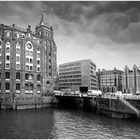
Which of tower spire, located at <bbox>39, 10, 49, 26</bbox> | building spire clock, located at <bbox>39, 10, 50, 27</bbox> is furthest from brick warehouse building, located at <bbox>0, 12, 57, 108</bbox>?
tower spire, located at <bbox>39, 10, 49, 26</bbox>

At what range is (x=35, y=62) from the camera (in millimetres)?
83375

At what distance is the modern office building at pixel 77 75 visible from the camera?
143250mm

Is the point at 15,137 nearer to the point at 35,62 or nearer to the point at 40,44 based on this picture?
the point at 35,62

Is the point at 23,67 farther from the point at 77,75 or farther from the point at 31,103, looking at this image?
the point at 77,75

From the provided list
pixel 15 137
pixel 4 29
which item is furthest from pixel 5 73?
pixel 15 137

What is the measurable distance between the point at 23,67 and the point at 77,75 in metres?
76.6

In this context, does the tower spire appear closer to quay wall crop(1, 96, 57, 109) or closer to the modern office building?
quay wall crop(1, 96, 57, 109)

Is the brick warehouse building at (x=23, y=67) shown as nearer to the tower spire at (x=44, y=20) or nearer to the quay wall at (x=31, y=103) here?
the quay wall at (x=31, y=103)

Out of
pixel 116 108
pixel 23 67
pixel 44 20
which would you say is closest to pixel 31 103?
pixel 23 67

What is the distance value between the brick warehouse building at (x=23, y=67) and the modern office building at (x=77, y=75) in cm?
5754

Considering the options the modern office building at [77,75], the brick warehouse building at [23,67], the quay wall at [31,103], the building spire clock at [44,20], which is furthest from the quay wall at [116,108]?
the modern office building at [77,75]

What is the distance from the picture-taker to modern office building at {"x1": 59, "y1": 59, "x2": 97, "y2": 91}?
143250 mm

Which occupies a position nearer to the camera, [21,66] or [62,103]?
[21,66]

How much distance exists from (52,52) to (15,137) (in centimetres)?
6745
